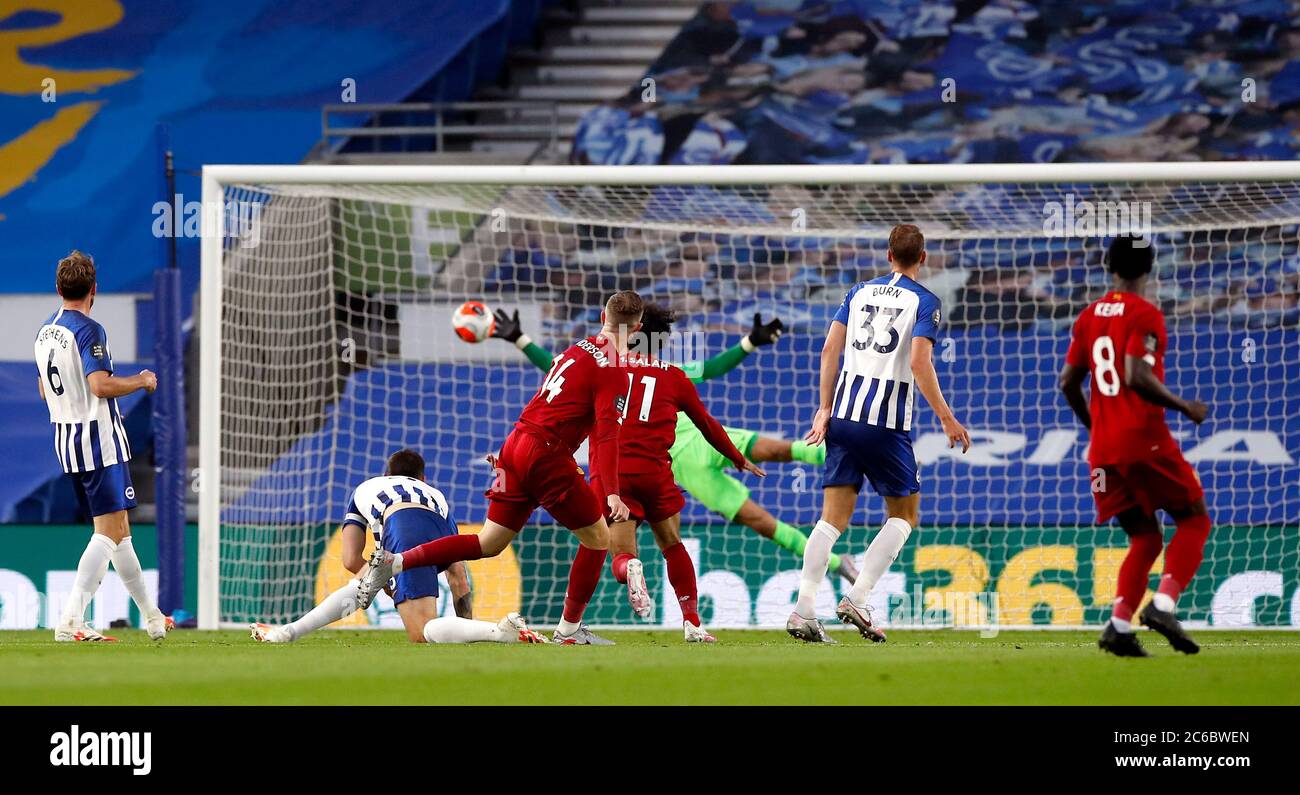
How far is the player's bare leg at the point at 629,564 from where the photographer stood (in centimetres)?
775

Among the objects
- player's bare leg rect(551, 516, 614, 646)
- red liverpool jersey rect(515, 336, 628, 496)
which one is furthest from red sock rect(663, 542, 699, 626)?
red liverpool jersey rect(515, 336, 628, 496)

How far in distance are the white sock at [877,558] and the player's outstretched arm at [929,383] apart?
1.64 ft

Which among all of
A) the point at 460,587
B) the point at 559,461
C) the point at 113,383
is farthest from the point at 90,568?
the point at 559,461

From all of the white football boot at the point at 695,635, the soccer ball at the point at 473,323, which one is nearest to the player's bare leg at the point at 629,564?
the white football boot at the point at 695,635

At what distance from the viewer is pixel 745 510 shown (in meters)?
9.59

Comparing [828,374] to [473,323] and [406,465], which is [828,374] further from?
[406,465]

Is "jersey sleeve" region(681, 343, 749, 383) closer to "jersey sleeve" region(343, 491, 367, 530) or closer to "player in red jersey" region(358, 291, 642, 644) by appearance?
"player in red jersey" region(358, 291, 642, 644)

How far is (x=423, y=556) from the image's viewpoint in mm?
7195

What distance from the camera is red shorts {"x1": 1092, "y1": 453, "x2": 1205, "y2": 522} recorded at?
6281mm

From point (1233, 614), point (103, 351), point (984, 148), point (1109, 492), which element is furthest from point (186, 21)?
point (1109, 492)

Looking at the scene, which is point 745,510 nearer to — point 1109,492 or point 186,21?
point 1109,492

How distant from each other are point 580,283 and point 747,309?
1383mm

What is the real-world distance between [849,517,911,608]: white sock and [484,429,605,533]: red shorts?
122cm

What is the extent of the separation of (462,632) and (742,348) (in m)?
2.25
